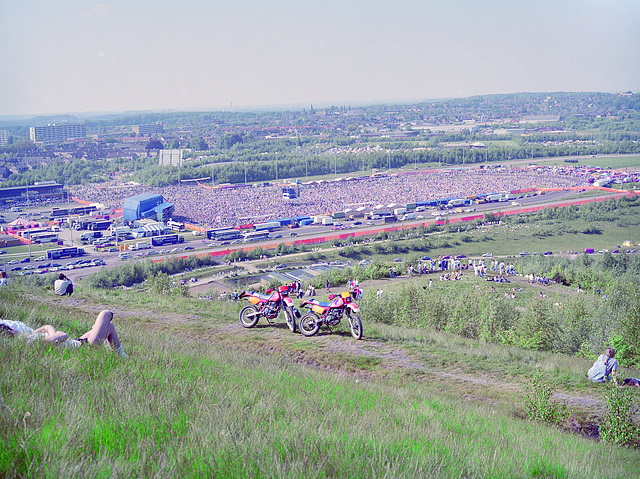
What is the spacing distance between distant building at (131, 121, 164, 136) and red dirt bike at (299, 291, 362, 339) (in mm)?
87364

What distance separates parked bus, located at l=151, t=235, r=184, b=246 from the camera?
26.5m

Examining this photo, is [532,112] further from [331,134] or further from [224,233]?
[224,233]

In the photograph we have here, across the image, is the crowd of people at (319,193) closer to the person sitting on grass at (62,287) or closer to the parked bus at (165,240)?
the parked bus at (165,240)

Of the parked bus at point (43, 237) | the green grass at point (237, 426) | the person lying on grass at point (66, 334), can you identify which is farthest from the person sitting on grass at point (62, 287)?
the parked bus at point (43, 237)

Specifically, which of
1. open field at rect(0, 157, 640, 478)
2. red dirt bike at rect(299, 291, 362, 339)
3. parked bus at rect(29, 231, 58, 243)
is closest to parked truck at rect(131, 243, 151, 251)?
parked bus at rect(29, 231, 58, 243)

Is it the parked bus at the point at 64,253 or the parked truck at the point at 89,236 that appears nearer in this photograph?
the parked bus at the point at 64,253

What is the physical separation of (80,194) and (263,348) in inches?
1590

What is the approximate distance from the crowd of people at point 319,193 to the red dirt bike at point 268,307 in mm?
24834

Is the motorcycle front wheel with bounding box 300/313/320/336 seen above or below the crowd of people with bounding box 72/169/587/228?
above

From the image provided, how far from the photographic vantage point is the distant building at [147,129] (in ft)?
293

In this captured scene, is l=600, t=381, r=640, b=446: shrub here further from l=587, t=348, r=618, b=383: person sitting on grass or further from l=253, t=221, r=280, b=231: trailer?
l=253, t=221, r=280, b=231: trailer

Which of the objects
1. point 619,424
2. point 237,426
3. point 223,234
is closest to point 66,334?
point 237,426

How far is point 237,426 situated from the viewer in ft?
6.59

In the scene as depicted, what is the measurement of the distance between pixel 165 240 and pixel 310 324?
71.8 ft
